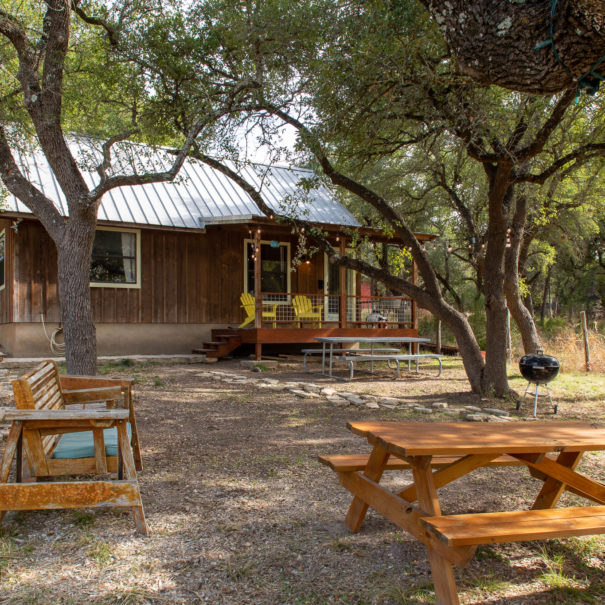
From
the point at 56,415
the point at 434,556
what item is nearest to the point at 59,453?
the point at 56,415

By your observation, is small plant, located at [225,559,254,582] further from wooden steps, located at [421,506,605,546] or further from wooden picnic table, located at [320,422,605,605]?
wooden steps, located at [421,506,605,546]

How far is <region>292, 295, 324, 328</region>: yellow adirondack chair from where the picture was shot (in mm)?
14672

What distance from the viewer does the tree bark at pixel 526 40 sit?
277 cm

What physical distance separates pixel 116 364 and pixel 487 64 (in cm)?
1058

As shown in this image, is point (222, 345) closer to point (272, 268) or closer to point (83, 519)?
point (272, 268)

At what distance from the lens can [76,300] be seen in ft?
22.1

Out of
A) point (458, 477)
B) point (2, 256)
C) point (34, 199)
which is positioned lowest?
point (458, 477)

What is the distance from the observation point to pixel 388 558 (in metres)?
2.99

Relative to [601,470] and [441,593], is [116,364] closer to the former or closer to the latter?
[601,470]

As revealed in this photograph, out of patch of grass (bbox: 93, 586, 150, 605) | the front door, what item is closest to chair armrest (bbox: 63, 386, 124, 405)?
patch of grass (bbox: 93, 586, 150, 605)

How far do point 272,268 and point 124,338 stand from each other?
451 cm

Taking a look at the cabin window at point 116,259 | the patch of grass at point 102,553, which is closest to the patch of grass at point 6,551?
the patch of grass at point 102,553

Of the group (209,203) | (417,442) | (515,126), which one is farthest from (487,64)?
(209,203)

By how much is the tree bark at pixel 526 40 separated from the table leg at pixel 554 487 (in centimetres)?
217
